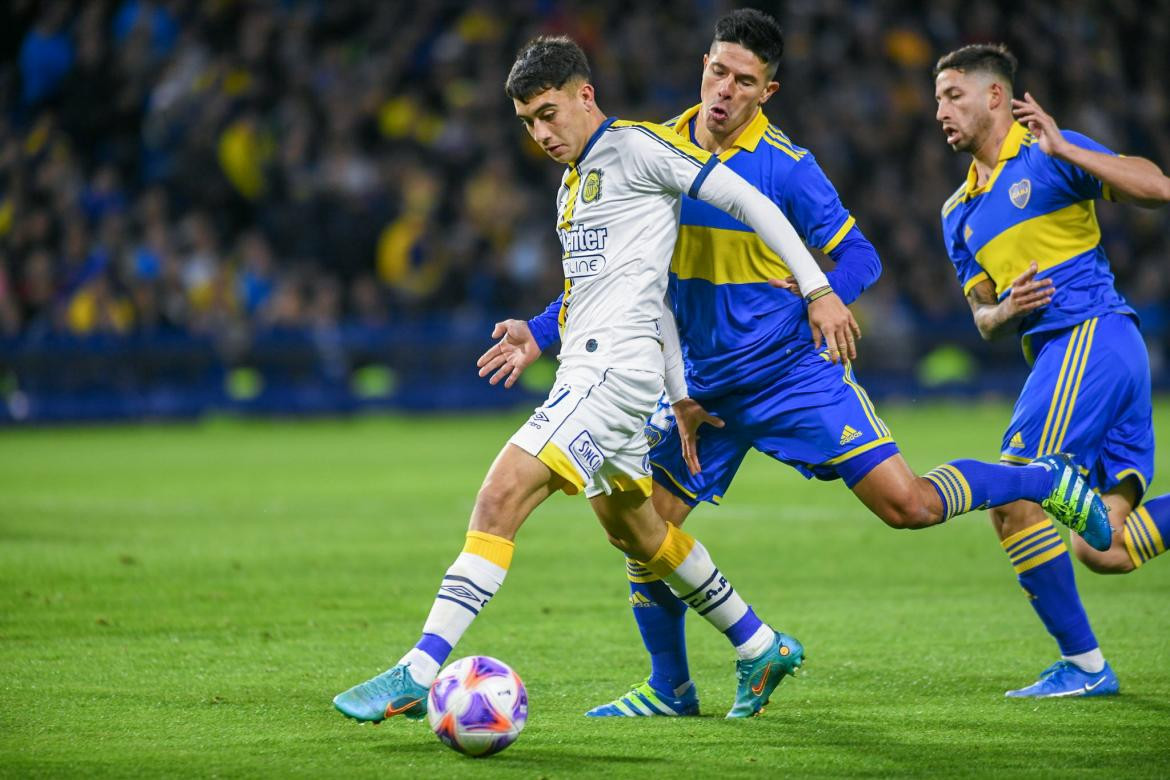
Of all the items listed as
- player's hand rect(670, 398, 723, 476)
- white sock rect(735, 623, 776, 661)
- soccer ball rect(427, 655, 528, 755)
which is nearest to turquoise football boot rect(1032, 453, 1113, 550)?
white sock rect(735, 623, 776, 661)

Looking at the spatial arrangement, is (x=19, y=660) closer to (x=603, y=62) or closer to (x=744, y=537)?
(x=744, y=537)

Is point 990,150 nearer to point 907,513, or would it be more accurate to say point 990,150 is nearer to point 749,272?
point 749,272

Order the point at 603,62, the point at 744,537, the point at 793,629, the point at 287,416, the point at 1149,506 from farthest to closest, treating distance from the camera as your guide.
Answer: the point at 603,62, the point at 287,416, the point at 744,537, the point at 793,629, the point at 1149,506

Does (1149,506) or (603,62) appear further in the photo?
(603,62)

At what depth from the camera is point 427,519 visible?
11.6 m

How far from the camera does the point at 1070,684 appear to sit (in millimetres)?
5949

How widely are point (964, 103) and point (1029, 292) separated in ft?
2.71

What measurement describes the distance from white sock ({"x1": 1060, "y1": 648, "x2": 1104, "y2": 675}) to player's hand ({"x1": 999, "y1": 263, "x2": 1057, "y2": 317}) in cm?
136

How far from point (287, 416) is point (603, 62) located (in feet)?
23.0

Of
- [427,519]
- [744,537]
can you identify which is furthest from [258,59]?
[744,537]

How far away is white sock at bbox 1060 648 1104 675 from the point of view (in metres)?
5.99

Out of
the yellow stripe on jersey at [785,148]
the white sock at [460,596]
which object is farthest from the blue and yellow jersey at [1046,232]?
the white sock at [460,596]

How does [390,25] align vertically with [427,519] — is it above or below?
above

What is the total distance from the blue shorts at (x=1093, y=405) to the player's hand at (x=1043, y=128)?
0.79 metres
